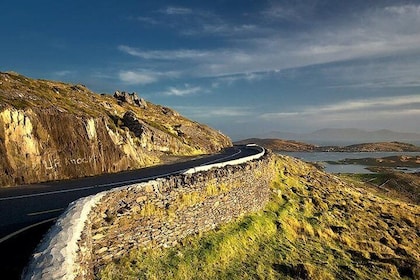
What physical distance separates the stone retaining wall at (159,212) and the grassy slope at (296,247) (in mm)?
563

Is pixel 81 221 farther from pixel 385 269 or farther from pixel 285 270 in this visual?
pixel 385 269

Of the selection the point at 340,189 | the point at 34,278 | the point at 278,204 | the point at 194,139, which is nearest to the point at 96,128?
the point at 278,204

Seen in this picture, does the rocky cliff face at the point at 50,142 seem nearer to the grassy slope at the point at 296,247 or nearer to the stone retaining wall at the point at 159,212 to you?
the stone retaining wall at the point at 159,212

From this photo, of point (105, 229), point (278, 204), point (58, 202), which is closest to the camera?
point (105, 229)

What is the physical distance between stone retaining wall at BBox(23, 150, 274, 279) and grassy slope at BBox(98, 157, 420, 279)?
1.85 ft

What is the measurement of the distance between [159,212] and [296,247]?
11367 millimetres

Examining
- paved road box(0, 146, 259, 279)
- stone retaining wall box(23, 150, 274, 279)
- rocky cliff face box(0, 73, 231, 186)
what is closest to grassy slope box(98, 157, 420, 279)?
stone retaining wall box(23, 150, 274, 279)

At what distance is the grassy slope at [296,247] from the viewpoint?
15375 mm

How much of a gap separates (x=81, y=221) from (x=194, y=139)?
6420cm

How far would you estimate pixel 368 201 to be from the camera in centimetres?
4444

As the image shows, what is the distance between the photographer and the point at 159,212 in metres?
16.0

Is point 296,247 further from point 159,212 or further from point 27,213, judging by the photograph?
point 27,213

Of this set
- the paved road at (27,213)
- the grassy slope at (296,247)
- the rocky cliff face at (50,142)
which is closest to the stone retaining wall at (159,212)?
the grassy slope at (296,247)

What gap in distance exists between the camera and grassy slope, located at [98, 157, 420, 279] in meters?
15.4
